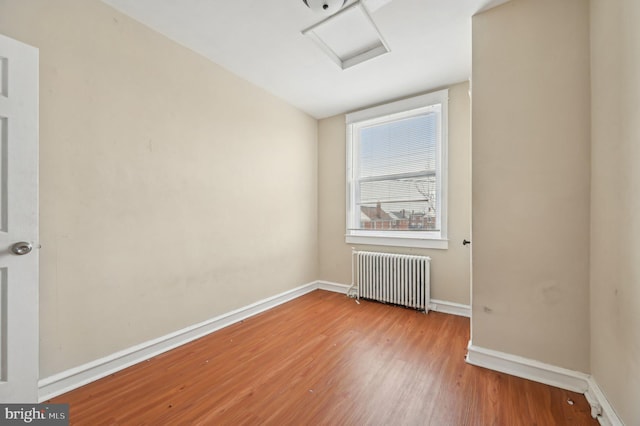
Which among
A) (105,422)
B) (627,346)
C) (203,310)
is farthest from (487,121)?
(105,422)

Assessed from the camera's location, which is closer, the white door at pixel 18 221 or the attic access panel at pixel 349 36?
the white door at pixel 18 221

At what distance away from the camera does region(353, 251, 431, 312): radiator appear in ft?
9.85

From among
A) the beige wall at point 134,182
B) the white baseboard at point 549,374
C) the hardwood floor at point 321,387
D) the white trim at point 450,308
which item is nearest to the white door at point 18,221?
the beige wall at point 134,182

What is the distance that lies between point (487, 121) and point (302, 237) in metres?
2.61

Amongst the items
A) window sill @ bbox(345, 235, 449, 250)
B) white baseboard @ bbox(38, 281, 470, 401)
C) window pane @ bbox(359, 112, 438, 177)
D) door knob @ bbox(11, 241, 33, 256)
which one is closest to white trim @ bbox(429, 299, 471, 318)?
white baseboard @ bbox(38, 281, 470, 401)

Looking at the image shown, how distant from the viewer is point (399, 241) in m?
3.29

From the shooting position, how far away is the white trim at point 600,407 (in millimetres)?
1297

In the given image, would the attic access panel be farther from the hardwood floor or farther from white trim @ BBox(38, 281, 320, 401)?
white trim @ BBox(38, 281, 320, 401)

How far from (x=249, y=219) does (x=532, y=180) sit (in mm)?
2619

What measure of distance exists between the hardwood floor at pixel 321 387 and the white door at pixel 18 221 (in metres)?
0.41

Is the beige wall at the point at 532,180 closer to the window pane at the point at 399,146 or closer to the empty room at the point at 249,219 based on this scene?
the empty room at the point at 249,219

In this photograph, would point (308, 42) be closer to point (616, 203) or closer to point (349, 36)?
point (349, 36)

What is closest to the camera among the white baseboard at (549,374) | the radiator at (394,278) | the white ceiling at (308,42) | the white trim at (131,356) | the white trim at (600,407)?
the white trim at (600,407)

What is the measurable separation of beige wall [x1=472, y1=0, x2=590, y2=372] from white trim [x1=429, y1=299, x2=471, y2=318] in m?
1.02
